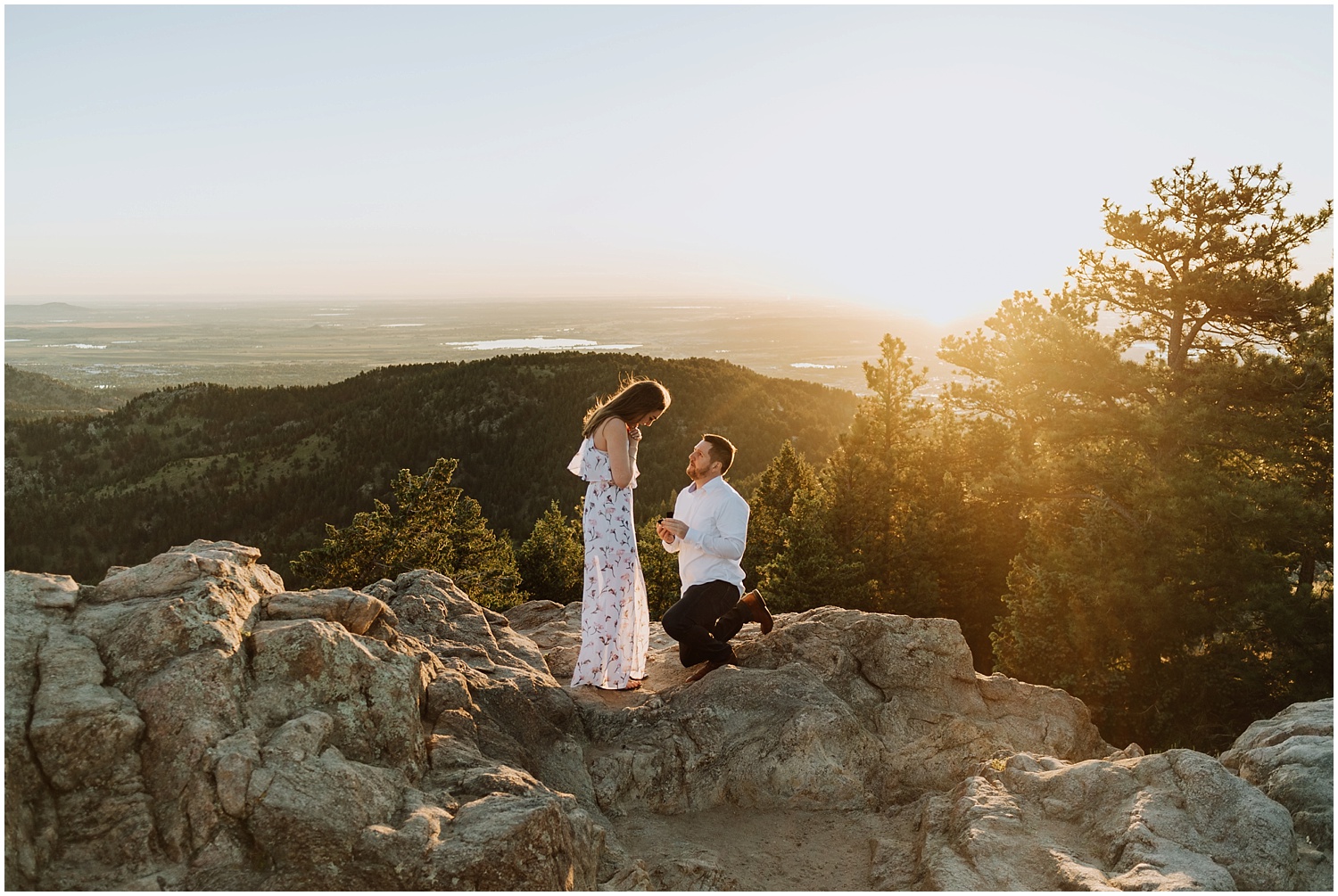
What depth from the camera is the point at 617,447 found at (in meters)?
7.40

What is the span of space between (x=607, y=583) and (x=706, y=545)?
3.40ft

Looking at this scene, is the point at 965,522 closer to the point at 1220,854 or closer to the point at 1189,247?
the point at 1189,247

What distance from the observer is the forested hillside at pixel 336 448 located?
64750mm

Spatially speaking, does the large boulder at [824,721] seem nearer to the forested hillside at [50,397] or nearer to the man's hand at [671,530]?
the man's hand at [671,530]

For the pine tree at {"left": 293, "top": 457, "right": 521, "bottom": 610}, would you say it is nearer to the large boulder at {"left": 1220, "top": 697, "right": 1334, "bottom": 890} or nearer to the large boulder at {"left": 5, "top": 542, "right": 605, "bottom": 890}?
the large boulder at {"left": 5, "top": 542, "right": 605, "bottom": 890}

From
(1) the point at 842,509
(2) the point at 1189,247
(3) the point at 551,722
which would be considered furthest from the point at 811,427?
(3) the point at 551,722

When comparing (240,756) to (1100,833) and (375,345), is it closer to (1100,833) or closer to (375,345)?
(1100,833)

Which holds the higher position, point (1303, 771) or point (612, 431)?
point (612, 431)

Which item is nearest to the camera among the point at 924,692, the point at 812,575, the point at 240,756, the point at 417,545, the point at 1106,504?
the point at 240,756

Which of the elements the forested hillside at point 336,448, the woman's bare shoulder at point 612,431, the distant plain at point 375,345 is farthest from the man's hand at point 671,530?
Result: the distant plain at point 375,345

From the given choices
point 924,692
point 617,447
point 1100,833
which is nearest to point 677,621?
point 617,447

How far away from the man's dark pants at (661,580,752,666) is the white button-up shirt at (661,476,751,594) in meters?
0.11

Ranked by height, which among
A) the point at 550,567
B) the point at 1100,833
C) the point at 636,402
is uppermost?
the point at 636,402

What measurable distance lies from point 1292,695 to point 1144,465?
4944 mm
